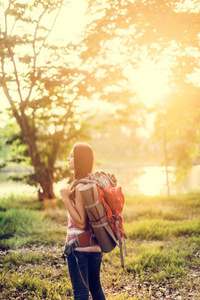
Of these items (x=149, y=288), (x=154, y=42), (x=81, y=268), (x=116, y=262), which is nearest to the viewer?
(x=81, y=268)

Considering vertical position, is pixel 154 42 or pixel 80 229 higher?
pixel 154 42

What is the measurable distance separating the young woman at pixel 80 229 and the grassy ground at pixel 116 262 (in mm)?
301

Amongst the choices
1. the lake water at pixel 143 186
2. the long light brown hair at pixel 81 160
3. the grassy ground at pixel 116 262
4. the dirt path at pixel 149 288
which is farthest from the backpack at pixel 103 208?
the lake water at pixel 143 186

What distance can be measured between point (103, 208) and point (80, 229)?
250 mm

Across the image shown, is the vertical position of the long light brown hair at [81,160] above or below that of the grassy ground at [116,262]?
above

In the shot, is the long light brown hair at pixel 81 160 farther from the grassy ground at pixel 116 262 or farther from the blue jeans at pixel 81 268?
the grassy ground at pixel 116 262

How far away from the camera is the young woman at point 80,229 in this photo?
2.57 meters

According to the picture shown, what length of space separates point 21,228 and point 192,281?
3825 mm

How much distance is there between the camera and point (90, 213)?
253 cm

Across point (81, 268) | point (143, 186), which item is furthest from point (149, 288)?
point (143, 186)

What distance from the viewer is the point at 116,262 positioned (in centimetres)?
537

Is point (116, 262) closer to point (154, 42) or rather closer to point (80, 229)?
point (80, 229)

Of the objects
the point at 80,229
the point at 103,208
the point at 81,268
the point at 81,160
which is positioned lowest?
the point at 81,268

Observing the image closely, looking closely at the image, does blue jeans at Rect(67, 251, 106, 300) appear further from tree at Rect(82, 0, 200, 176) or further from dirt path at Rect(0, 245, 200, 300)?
tree at Rect(82, 0, 200, 176)
